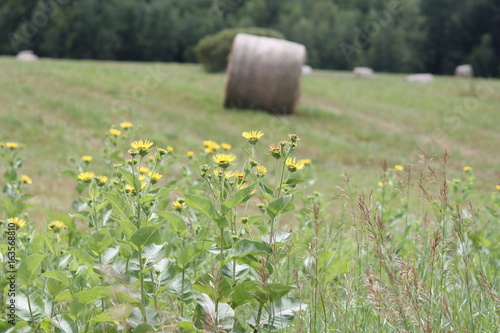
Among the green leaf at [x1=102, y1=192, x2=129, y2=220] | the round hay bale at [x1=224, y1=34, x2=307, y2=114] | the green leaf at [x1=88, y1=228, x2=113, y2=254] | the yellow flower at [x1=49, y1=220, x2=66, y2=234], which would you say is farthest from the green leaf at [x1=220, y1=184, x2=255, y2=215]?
the round hay bale at [x1=224, y1=34, x2=307, y2=114]

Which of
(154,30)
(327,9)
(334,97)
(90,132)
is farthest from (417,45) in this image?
(90,132)

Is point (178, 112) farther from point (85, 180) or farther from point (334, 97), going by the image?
point (85, 180)

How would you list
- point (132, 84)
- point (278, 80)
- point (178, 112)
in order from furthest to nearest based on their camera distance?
point (132, 84) < point (278, 80) < point (178, 112)

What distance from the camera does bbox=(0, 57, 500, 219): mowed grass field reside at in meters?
8.22

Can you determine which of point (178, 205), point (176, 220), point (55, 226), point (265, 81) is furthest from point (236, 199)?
point (265, 81)

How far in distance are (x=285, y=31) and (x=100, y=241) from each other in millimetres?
40447

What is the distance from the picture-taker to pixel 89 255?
7.38 ft

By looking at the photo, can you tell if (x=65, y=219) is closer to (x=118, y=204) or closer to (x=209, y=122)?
(x=118, y=204)

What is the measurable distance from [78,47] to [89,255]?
1648 inches

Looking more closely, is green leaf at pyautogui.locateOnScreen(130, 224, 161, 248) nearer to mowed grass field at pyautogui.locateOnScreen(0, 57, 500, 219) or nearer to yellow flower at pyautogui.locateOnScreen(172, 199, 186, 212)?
yellow flower at pyautogui.locateOnScreen(172, 199, 186, 212)

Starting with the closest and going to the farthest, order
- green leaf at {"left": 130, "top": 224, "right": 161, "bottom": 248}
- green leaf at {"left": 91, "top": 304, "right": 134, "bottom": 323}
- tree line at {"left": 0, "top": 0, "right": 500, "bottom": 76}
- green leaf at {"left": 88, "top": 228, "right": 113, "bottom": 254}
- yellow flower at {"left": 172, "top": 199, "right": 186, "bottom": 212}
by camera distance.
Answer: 1. green leaf at {"left": 91, "top": 304, "right": 134, "bottom": 323}
2. green leaf at {"left": 130, "top": 224, "right": 161, "bottom": 248}
3. green leaf at {"left": 88, "top": 228, "right": 113, "bottom": 254}
4. yellow flower at {"left": 172, "top": 199, "right": 186, "bottom": 212}
5. tree line at {"left": 0, "top": 0, "right": 500, "bottom": 76}

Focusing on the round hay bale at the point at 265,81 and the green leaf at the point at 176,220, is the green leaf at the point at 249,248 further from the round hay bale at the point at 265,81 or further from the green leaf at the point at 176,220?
the round hay bale at the point at 265,81

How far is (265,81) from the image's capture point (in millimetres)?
12859

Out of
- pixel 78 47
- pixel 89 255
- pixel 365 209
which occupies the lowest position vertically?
pixel 78 47
